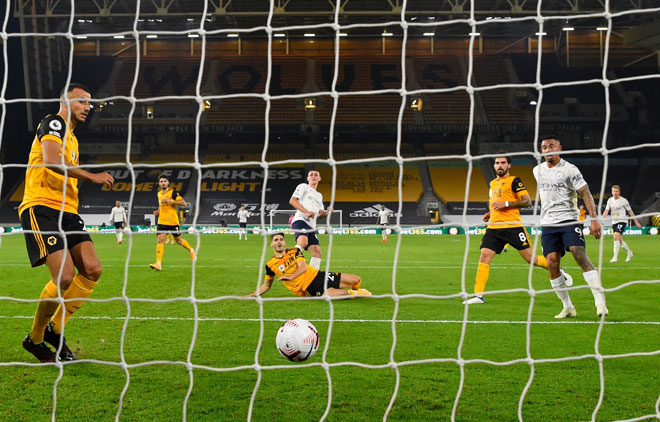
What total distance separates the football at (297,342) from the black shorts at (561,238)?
3005mm

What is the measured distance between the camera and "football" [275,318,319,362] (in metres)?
4.23

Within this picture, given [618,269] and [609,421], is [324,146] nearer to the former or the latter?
[618,269]

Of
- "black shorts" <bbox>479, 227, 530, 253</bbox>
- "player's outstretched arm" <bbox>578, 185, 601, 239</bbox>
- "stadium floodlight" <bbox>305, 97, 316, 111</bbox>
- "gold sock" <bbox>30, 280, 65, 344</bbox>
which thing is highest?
"stadium floodlight" <bbox>305, 97, 316, 111</bbox>

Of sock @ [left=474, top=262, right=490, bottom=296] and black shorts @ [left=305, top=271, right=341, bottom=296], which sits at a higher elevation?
sock @ [left=474, top=262, right=490, bottom=296]

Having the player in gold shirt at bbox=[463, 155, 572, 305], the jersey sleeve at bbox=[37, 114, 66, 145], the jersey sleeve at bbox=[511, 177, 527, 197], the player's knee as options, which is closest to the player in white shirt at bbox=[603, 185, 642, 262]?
the player in gold shirt at bbox=[463, 155, 572, 305]

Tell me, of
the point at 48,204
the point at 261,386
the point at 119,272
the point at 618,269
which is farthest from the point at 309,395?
the point at 618,269

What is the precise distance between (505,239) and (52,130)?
510cm

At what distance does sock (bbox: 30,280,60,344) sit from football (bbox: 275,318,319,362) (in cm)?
161

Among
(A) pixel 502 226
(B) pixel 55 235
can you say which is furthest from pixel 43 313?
(A) pixel 502 226

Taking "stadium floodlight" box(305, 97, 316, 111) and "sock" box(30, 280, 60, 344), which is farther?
"stadium floodlight" box(305, 97, 316, 111)

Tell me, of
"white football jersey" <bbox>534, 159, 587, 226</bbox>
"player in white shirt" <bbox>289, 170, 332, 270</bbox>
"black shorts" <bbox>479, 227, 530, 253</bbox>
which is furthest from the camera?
"player in white shirt" <bbox>289, 170, 332, 270</bbox>

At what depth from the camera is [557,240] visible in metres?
6.16

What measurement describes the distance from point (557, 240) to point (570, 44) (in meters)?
34.4

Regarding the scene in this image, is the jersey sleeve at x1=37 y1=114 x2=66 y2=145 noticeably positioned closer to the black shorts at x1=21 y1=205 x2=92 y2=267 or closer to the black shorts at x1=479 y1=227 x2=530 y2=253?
the black shorts at x1=21 y1=205 x2=92 y2=267
